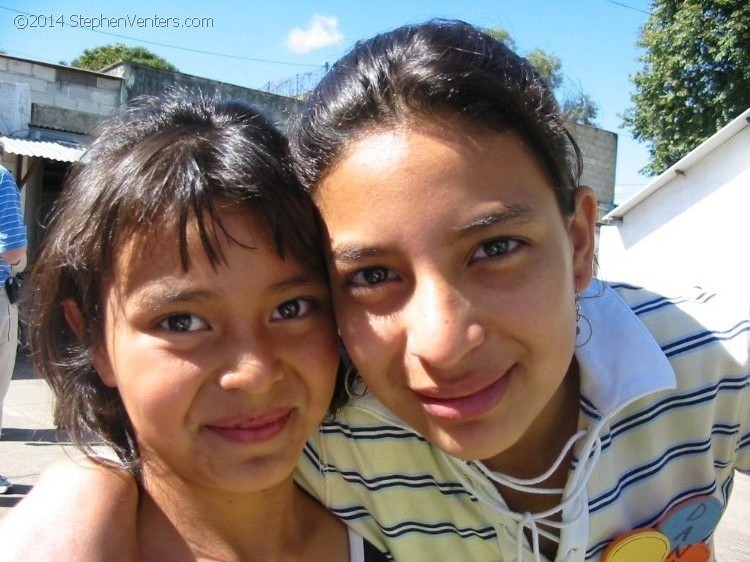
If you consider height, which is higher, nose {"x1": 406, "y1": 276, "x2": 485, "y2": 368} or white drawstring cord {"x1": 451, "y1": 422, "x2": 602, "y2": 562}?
nose {"x1": 406, "y1": 276, "x2": 485, "y2": 368}

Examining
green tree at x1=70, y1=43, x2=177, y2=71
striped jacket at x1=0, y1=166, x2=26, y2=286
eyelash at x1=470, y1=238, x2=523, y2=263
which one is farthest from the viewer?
green tree at x1=70, y1=43, x2=177, y2=71

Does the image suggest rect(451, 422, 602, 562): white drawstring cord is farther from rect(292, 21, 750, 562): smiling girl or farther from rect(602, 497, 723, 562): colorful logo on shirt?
rect(602, 497, 723, 562): colorful logo on shirt

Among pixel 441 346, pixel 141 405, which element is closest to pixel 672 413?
pixel 441 346

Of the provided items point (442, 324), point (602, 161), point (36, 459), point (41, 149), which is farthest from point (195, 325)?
point (602, 161)

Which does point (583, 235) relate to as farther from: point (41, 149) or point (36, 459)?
point (41, 149)

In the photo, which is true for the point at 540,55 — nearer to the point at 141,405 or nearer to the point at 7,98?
the point at 141,405

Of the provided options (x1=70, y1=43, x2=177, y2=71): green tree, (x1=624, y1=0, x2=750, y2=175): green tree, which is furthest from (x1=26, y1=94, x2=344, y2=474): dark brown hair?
(x1=70, y1=43, x2=177, y2=71): green tree

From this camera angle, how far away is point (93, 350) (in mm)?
1409

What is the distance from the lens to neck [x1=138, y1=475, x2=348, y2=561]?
138 centimetres

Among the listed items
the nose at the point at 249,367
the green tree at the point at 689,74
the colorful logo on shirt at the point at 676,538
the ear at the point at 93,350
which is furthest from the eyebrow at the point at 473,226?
the green tree at the point at 689,74

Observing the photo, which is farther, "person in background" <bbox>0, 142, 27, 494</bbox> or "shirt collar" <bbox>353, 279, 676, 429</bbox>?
"person in background" <bbox>0, 142, 27, 494</bbox>

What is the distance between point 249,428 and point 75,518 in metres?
0.32

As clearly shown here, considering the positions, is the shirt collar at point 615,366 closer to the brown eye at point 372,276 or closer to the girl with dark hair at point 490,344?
the girl with dark hair at point 490,344

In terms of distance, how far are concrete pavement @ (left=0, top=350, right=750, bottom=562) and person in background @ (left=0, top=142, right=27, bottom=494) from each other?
9.9 inches
